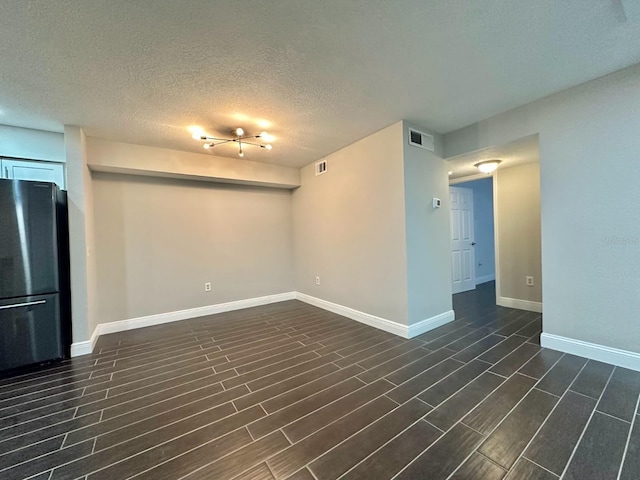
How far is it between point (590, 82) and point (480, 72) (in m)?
1.12

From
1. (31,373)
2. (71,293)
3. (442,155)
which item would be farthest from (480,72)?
(31,373)

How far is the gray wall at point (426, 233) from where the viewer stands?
3014 mm

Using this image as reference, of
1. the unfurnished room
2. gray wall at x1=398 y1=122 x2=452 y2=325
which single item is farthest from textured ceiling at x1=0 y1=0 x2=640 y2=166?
gray wall at x1=398 y1=122 x2=452 y2=325

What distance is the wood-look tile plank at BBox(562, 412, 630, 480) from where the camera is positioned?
4.19 ft

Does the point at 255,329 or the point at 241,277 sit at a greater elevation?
the point at 241,277

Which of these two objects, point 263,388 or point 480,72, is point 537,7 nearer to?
point 480,72

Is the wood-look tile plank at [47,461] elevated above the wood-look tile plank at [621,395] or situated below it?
above

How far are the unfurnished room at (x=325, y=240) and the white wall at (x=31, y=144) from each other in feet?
0.08

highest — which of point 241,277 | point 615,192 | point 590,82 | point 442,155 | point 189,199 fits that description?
point 590,82

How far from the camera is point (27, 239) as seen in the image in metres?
2.49

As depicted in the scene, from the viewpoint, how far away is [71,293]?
9.18 feet

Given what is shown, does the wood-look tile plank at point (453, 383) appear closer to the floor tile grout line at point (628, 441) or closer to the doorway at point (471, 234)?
the floor tile grout line at point (628, 441)

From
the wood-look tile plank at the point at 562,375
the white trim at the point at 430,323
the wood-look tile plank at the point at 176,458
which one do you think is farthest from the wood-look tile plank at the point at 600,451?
the wood-look tile plank at the point at 176,458

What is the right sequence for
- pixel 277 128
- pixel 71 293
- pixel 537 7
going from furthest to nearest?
pixel 277 128, pixel 71 293, pixel 537 7
